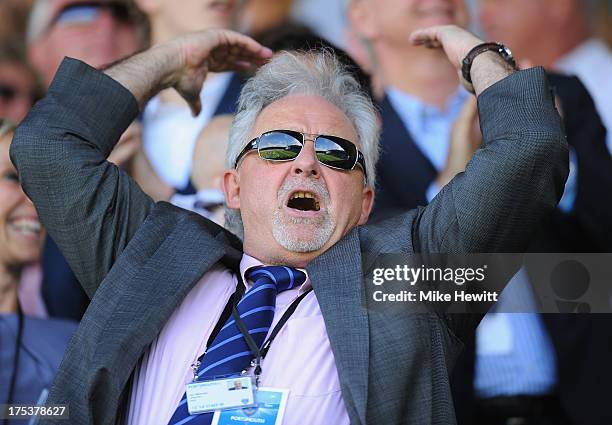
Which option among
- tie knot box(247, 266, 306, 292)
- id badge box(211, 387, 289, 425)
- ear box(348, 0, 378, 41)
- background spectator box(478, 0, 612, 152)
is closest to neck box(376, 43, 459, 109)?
ear box(348, 0, 378, 41)

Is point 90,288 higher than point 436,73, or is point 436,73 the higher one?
point 436,73

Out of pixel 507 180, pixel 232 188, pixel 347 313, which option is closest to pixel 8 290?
pixel 232 188

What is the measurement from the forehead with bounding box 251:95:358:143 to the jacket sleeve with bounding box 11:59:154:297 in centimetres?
40

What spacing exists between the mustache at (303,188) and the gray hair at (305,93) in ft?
0.84

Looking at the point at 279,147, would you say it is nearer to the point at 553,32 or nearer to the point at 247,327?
the point at 247,327

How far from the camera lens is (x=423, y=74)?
4016 millimetres

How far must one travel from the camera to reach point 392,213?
3424 mm

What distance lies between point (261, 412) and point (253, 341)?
183 millimetres

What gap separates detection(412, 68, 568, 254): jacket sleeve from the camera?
2.33 metres

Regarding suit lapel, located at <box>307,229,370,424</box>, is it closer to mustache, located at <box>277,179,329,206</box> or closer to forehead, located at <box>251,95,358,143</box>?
mustache, located at <box>277,179,329,206</box>

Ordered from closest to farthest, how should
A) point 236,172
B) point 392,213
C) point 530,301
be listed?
point 236,172, point 392,213, point 530,301

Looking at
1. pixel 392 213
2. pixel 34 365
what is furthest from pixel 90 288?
pixel 392 213

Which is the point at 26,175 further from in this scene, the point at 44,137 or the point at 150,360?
the point at 150,360

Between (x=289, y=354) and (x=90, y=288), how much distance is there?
2.04ft
